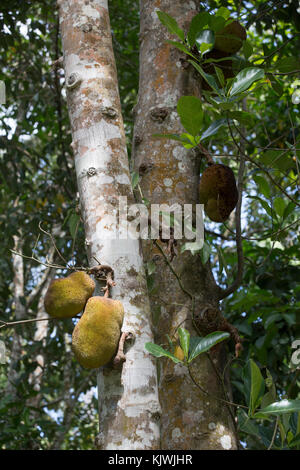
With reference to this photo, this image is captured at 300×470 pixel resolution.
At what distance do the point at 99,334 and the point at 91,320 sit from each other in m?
0.03

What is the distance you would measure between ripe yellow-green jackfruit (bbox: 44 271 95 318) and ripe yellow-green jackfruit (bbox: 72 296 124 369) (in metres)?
0.07

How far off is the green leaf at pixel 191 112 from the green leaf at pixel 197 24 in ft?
0.93

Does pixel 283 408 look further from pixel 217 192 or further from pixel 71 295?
pixel 217 192

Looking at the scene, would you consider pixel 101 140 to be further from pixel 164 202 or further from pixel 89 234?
pixel 164 202

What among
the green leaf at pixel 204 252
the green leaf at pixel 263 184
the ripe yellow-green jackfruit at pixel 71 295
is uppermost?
the green leaf at pixel 263 184

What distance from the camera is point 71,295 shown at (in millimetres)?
959

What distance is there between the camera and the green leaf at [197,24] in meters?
1.22

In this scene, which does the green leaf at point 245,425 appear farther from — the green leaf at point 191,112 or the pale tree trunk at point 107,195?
the green leaf at point 191,112

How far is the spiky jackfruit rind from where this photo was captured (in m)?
1.35

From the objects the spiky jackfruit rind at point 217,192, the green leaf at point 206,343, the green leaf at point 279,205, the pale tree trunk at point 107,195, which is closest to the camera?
the pale tree trunk at point 107,195

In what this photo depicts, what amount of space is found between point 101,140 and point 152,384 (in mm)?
501

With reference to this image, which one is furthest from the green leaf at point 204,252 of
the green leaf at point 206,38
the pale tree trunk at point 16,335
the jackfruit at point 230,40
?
the pale tree trunk at point 16,335
